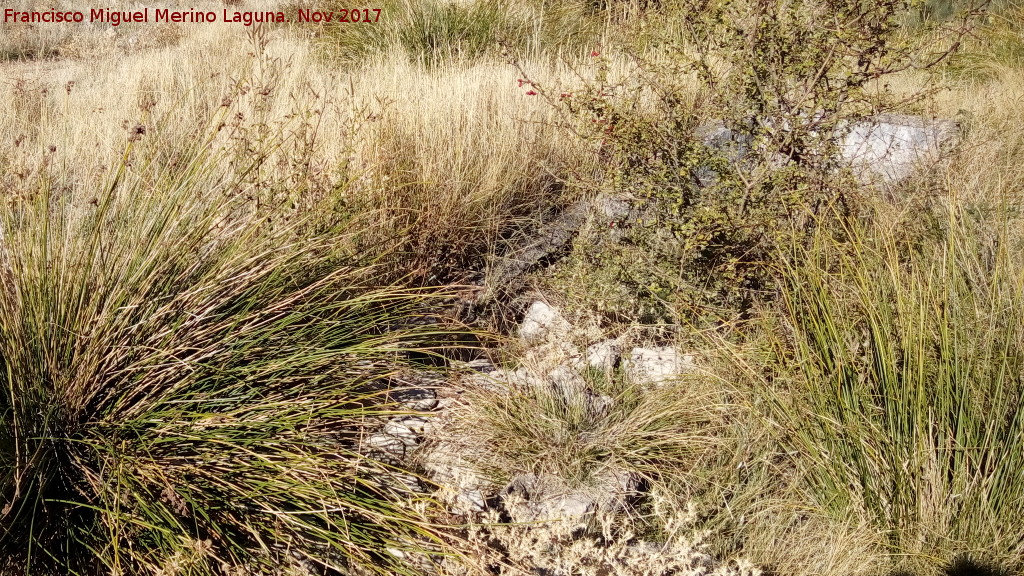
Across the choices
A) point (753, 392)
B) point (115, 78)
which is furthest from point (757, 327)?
point (115, 78)

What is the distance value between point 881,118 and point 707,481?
340cm

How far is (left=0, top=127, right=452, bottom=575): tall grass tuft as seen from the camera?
1.83 meters

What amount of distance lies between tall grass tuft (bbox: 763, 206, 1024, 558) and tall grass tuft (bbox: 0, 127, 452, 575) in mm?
1243

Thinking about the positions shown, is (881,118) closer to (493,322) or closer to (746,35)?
(746,35)

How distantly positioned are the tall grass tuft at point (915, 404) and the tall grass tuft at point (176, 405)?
4.08 ft

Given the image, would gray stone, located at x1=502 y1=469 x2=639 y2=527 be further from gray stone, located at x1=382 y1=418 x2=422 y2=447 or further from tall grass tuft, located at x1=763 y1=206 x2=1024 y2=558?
tall grass tuft, located at x1=763 y1=206 x2=1024 y2=558

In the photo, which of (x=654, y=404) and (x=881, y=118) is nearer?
(x=654, y=404)

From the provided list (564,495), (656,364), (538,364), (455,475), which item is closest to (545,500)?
(564,495)

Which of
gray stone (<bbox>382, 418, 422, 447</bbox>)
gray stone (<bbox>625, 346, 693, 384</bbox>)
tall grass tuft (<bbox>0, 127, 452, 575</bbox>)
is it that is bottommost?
gray stone (<bbox>382, 418, 422, 447</bbox>)

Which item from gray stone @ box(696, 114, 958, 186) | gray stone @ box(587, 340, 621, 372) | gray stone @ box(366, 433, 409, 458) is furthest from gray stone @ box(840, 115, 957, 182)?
gray stone @ box(366, 433, 409, 458)

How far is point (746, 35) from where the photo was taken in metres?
3.12

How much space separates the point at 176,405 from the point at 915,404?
2.16 m

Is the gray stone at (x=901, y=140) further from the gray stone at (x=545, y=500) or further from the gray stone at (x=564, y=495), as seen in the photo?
the gray stone at (x=545, y=500)

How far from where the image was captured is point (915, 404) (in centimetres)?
214
